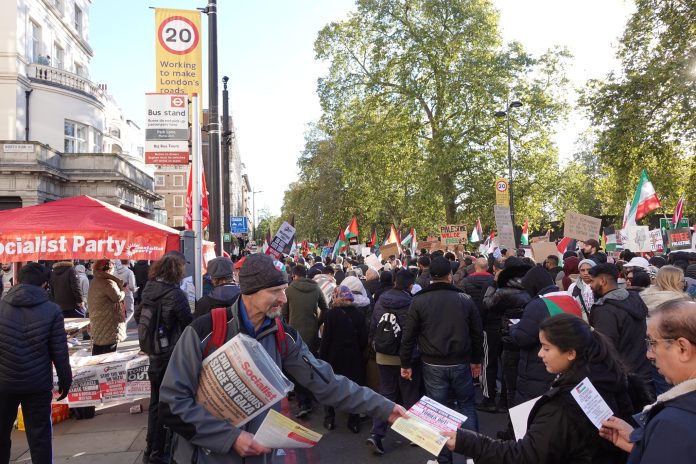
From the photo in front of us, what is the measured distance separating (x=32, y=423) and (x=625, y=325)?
5.09 m

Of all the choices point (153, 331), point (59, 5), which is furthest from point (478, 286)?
point (59, 5)

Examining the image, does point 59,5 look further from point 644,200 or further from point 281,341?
point 281,341

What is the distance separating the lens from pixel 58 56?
112 feet

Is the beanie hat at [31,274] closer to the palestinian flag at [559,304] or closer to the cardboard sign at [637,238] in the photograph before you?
the palestinian flag at [559,304]

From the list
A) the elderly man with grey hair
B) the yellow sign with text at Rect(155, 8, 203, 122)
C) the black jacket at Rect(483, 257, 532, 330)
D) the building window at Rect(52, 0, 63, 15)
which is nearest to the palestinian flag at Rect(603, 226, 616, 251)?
the black jacket at Rect(483, 257, 532, 330)

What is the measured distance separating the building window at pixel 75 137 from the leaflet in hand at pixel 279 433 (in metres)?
34.0

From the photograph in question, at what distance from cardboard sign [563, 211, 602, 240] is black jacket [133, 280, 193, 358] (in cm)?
873

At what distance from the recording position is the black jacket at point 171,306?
5242mm

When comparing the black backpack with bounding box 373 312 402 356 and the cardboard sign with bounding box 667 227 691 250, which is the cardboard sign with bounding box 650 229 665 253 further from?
the black backpack with bounding box 373 312 402 356

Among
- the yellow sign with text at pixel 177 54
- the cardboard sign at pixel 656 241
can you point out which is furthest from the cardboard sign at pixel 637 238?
the yellow sign with text at pixel 177 54

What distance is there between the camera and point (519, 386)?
501cm

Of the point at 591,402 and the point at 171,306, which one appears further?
the point at 171,306

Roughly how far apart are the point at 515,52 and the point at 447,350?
25335 millimetres

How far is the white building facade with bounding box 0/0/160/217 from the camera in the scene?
27.7 metres
